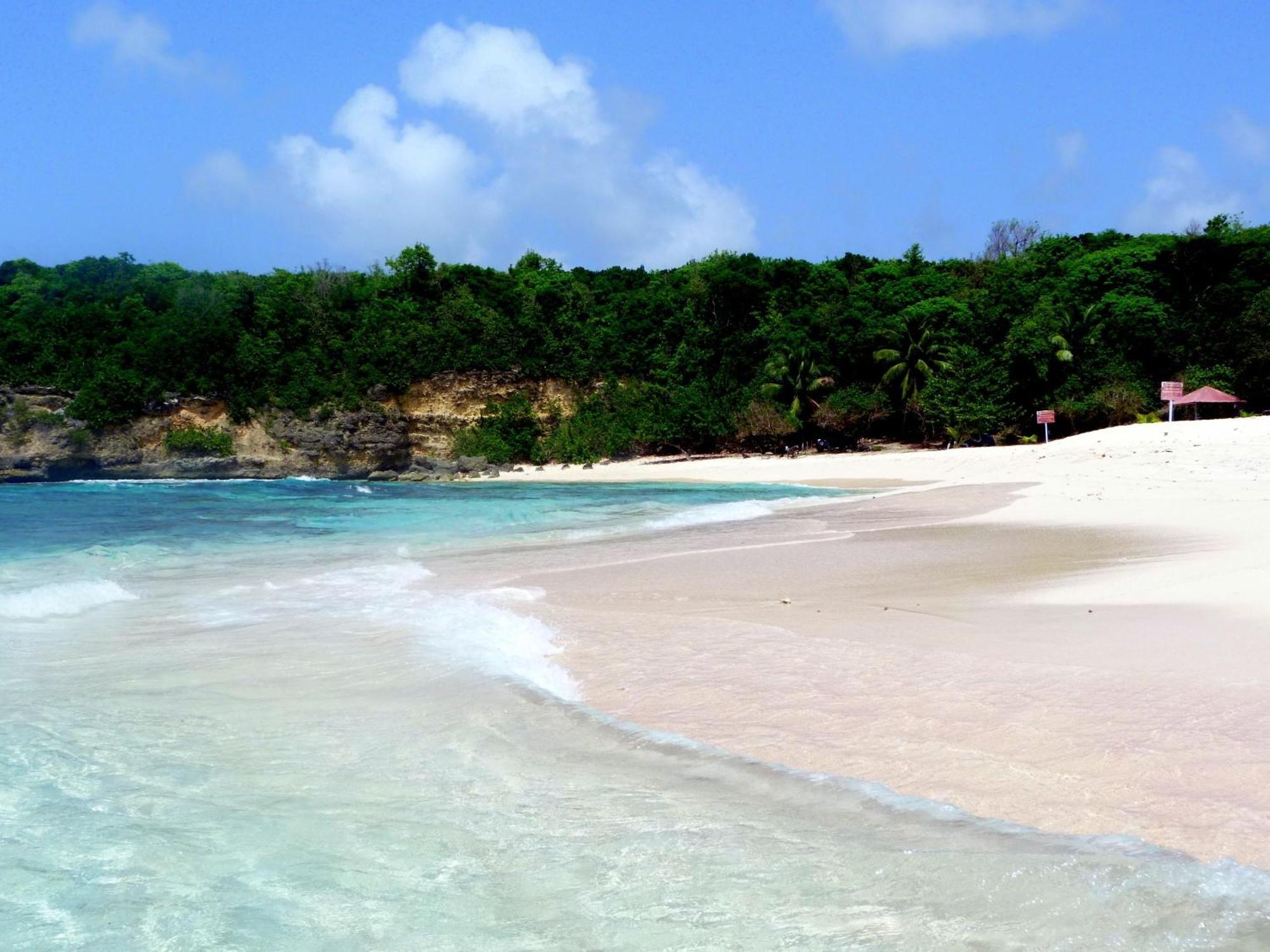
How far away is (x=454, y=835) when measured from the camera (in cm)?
351

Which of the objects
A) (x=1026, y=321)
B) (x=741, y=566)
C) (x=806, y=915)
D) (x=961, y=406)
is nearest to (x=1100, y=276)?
(x=1026, y=321)

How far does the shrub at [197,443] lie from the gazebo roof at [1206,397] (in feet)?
130

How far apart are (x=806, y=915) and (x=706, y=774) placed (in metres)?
1.27

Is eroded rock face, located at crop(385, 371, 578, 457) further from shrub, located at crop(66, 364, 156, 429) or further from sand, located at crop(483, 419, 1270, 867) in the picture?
sand, located at crop(483, 419, 1270, 867)

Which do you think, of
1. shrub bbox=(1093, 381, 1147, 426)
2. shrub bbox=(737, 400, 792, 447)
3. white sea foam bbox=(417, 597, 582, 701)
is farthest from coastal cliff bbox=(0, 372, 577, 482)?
white sea foam bbox=(417, 597, 582, 701)

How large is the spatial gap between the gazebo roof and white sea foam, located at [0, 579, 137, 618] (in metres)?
31.5

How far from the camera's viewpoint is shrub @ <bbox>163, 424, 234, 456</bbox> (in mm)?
43094

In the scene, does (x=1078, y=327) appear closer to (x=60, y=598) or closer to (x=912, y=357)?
(x=912, y=357)

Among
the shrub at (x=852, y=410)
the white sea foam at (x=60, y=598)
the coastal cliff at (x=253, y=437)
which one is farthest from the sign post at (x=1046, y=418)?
the white sea foam at (x=60, y=598)

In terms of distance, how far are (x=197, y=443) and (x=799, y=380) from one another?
28.2m

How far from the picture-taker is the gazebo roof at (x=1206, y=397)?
Result: 29.9 meters

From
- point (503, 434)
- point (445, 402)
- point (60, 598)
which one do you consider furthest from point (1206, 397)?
Result: point (60, 598)

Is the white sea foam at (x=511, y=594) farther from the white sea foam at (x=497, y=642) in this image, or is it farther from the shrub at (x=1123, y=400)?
the shrub at (x=1123, y=400)

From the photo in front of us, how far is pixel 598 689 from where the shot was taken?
5.62 m
